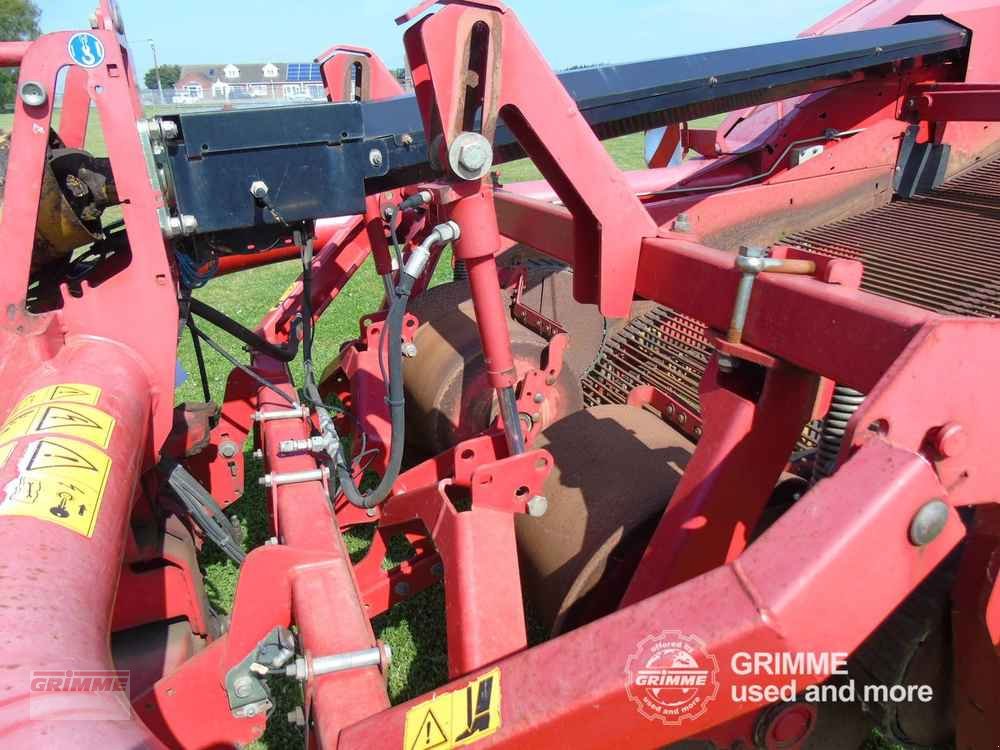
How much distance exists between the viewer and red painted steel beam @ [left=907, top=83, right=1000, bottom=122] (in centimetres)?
252

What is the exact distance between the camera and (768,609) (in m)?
1.00

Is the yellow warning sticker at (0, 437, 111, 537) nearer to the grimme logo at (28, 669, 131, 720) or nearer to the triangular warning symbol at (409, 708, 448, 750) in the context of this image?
the grimme logo at (28, 669, 131, 720)

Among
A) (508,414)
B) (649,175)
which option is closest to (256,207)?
(508,414)

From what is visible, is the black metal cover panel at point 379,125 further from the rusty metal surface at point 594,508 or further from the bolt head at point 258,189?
the rusty metal surface at point 594,508

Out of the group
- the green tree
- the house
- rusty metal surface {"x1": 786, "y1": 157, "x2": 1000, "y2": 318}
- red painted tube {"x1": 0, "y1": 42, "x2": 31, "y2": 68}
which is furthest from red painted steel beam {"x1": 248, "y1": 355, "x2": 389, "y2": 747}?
the green tree

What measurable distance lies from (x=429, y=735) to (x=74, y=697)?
Result: 49 cm

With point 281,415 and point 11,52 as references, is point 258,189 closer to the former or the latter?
point 11,52

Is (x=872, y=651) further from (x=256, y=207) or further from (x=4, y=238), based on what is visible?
(x=4, y=238)

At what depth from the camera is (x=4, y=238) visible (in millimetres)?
1607

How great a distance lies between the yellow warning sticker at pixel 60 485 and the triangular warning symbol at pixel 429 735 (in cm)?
62

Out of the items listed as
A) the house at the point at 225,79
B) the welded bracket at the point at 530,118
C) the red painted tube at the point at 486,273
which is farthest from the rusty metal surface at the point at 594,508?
the house at the point at 225,79

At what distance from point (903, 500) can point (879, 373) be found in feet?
0.83

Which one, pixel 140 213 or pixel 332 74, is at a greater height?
pixel 332 74

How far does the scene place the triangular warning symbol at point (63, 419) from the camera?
4.41 ft
